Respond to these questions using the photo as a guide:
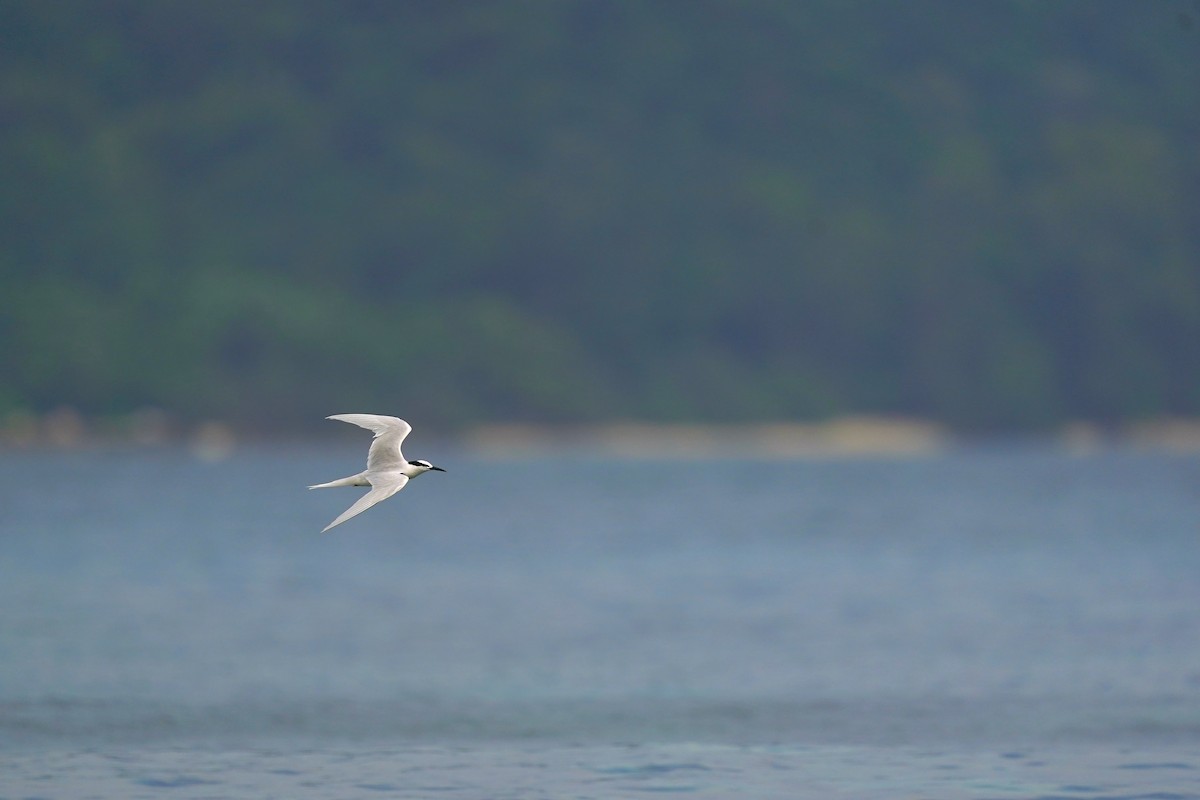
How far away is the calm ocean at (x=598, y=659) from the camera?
19.1 m

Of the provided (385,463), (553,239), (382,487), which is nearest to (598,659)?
(385,463)

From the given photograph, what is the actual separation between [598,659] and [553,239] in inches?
A: 5783

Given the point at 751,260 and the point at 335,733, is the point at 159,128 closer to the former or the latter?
the point at 751,260

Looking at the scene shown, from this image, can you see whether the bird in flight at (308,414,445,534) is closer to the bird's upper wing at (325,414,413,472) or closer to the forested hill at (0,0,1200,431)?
the bird's upper wing at (325,414,413,472)

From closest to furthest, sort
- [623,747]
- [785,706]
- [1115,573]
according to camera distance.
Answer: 1. [623,747]
2. [785,706]
3. [1115,573]

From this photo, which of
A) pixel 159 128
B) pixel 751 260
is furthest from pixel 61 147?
pixel 751 260

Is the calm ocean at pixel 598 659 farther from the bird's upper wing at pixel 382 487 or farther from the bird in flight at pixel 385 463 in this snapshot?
the bird's upper wing at pixel 382 487

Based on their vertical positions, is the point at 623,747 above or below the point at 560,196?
below

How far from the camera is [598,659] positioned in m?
26.9

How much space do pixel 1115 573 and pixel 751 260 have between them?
132 metres

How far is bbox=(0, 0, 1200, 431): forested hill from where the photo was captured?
15375cm

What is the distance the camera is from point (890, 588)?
3784 centimetres

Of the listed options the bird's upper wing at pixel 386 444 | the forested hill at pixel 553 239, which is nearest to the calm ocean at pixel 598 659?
the bird's upper wing at pixel 386 444

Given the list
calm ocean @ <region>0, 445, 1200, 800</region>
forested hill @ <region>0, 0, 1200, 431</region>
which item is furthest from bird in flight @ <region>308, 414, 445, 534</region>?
forested hill @ <region>0, 0, 1200, 431</region>
